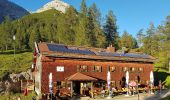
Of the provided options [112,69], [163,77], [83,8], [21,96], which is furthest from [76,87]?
[83,8]

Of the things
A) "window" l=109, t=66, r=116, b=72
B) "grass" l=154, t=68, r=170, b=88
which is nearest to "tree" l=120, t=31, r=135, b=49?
"grass" l=154, t=68, r=170, b=88

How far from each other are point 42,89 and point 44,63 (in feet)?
12.2

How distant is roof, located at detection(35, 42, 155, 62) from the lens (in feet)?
152

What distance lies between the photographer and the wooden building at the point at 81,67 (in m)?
45.5

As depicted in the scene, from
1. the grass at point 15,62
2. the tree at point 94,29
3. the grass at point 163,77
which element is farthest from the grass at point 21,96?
the tree at point 94,29

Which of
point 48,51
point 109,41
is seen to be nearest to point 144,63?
Answer: point 48,51

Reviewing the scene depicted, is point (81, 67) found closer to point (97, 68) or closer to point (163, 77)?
point (97, 68)

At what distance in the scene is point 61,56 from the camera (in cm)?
4609

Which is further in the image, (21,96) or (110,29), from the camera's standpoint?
(110,29)

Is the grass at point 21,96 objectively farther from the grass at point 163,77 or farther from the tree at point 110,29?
the tree at point 110,29

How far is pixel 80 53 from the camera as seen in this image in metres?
49.2

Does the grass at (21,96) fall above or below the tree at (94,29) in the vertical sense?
below

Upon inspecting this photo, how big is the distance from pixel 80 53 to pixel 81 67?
2.27 meters

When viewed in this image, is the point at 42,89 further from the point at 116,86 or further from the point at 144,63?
the point at 144,63
